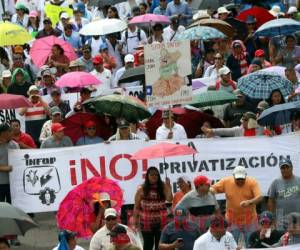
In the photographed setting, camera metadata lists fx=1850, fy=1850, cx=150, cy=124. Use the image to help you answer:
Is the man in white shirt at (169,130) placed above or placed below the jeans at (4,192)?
above

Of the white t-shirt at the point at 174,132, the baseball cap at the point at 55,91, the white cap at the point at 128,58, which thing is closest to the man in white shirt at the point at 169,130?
the white t-shirt at the point at 174,132

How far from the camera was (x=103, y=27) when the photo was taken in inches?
1364

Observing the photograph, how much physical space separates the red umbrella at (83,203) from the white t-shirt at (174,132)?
3078 mm

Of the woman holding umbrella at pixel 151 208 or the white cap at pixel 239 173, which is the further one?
the white cap at pixel 239 173

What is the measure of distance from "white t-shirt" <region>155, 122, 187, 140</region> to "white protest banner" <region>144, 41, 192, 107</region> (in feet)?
1.73

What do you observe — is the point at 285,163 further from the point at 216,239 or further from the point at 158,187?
the point at 216,239

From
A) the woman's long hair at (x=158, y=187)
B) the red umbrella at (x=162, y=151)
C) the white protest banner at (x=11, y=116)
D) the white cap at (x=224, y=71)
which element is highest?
the white cap at (x=224, y=71)

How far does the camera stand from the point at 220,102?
1123 inches

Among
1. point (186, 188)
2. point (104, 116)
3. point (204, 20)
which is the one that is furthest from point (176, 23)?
point (186, 188)

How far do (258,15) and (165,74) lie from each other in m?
8.51

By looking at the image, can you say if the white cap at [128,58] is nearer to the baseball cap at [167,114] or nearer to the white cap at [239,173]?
the baseball cap at [167,114]

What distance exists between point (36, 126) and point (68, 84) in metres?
1.46

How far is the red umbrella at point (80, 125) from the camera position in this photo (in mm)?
27641

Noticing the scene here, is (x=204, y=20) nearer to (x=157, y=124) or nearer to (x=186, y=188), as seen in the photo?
(x=157, y=124)
